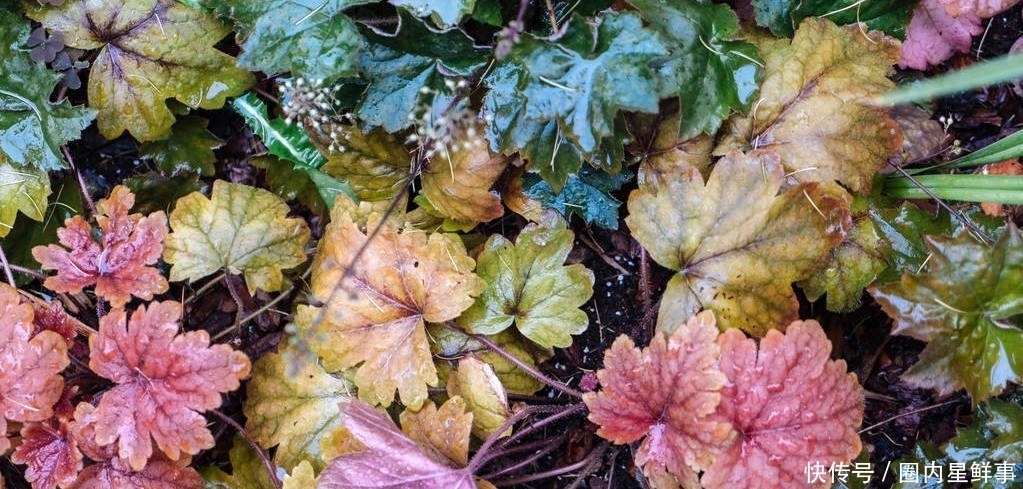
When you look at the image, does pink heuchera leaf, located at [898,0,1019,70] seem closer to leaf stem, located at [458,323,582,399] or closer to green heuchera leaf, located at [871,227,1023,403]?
green heuchera leaf, located at [871,227,1023,403]

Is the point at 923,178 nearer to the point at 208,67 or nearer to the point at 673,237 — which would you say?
the point at 673,237

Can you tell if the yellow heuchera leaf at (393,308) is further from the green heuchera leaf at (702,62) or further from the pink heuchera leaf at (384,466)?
the green heuchera leaf at (702,62)

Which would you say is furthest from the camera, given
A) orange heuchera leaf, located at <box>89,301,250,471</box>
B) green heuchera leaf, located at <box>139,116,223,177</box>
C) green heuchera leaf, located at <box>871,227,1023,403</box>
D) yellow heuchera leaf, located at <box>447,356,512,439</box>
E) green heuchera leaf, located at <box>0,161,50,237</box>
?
green heuchera leaf, located at <box>139,116,223,177</box>

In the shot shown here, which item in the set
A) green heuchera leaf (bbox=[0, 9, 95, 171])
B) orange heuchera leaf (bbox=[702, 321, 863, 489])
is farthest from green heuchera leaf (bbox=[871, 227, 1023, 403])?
green heuchera leaf (bbox=[0, 9, 95, 171])

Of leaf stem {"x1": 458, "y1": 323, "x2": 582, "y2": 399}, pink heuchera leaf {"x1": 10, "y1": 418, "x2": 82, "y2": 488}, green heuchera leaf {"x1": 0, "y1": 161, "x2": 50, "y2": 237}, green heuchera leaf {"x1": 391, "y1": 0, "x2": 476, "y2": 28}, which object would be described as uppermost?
green heuchera leaf {"x1": 391, "y1": 0, "x2": 476, "y2": 28}

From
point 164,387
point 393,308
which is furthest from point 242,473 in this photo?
point 393,308

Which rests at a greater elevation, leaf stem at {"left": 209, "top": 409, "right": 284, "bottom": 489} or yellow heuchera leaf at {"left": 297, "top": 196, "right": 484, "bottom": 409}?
Answer: yellow heuchera leaf at {"left": 297, "top": 196, "right": 484, "bottom": 409}

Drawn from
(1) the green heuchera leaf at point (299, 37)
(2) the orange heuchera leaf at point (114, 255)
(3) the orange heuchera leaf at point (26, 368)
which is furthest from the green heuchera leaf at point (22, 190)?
(1) the green heuchera leaf at point (299, 37)

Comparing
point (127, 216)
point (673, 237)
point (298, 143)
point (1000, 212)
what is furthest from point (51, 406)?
point (1000, 212)
